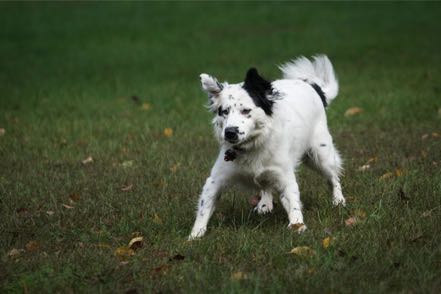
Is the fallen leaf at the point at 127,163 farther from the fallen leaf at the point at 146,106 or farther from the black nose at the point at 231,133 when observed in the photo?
the fallen leaf at the point at 146,106

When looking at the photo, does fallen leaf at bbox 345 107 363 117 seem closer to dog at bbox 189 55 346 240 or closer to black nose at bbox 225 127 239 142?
dog at bbox 189 55 346 240

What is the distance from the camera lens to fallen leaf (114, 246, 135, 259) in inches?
216

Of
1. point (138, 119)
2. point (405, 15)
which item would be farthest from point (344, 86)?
point (405, 15)

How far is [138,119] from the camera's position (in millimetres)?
11617

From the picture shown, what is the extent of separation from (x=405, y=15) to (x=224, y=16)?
589cm

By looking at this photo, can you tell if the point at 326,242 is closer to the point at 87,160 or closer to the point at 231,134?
the point at 231,134

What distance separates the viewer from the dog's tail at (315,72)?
7.85 meters

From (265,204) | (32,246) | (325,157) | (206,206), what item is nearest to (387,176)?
(325,157)

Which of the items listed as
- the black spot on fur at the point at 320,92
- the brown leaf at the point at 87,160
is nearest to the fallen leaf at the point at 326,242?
the black spot on fur at the point at 320,92

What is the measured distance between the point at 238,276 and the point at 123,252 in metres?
1.06

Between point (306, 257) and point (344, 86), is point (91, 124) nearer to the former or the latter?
point (344, 86)

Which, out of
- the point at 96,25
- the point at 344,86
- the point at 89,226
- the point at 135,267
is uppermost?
the point at 135,267

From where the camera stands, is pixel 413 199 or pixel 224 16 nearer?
pixel 413 199

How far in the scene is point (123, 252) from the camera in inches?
219
